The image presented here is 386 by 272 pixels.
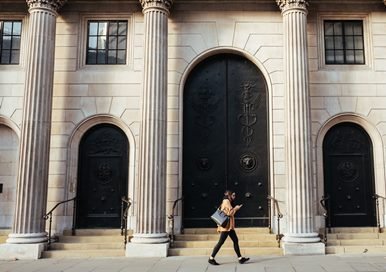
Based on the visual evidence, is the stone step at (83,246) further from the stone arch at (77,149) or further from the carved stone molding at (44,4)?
the carved stone molding at (44,4)

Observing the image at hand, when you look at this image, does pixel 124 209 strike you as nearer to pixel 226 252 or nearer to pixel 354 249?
pixel 226 252

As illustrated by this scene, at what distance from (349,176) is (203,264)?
6.09m

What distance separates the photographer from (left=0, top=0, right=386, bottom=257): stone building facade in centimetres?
1243

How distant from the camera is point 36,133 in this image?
471 inches

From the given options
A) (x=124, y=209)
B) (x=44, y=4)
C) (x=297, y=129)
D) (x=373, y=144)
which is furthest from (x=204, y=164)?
(x=44, y=4)

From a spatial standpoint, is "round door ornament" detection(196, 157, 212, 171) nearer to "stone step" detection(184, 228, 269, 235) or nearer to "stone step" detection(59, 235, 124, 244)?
"stone step" detection(184, 228, 269, 235)

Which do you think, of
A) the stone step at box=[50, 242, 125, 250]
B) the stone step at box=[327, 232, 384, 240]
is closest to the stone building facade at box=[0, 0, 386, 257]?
the stone step at box=[327, 232, 384, 240]

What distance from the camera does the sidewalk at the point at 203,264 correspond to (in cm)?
940

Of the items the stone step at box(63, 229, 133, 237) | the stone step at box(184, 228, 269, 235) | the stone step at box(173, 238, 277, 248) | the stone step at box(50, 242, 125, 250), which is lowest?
the stone step at box(50, 242, 125, 250)

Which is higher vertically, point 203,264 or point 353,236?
point 353,236

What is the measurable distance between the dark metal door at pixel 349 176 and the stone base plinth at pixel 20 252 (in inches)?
352

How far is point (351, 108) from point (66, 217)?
9839 mm

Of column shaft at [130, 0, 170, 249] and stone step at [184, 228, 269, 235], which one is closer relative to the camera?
column shaft at [130, 0, 170, 249]

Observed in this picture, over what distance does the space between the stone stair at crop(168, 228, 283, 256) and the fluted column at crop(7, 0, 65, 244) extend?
399 cm
